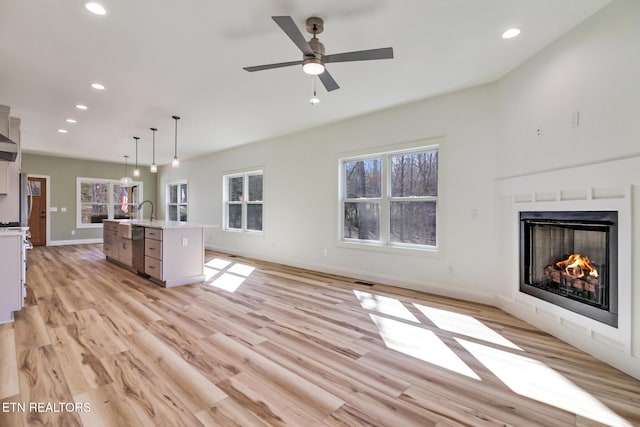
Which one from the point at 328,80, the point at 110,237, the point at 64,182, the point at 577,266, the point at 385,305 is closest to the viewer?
the point at 577,266

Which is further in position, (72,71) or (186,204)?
(186,204)

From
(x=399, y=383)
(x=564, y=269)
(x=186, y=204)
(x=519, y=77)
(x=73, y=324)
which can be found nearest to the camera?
(x=399, y=383)

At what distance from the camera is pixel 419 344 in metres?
2.60

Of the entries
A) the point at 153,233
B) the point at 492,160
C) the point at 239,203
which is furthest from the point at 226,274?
the point at 492,160

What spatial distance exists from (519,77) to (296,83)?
2.53m

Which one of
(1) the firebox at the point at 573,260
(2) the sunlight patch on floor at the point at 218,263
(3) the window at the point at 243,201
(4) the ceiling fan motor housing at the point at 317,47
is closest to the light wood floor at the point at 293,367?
(1) the firebox at the point at 573,260

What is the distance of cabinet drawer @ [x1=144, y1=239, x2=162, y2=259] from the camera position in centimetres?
448

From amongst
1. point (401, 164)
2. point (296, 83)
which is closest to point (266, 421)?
point (296, 83)

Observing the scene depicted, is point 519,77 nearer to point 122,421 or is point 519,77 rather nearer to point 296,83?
point 296,83

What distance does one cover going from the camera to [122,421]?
1610 mm

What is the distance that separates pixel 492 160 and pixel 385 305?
7.37 ft

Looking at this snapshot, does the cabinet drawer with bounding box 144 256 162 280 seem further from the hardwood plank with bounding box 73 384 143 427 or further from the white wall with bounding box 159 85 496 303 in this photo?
the hardwood plank with bounding box 73 384 143 427

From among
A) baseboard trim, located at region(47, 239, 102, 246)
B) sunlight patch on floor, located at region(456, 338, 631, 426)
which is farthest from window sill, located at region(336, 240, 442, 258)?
baseboard trim, located at region(47, 239, 102, 246)

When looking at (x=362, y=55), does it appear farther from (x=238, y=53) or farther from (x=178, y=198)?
(x=178, y=198)
